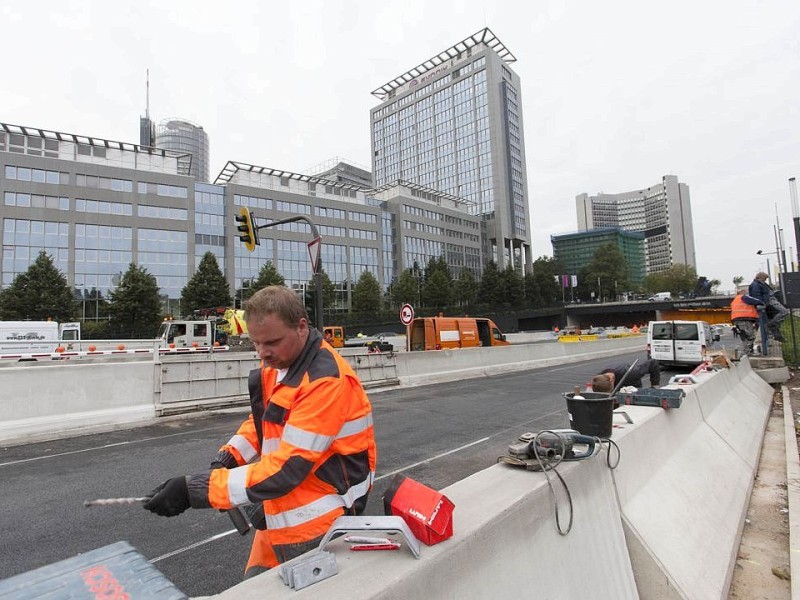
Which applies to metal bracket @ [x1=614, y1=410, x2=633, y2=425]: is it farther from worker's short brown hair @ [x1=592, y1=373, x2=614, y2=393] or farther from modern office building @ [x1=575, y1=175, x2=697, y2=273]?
modern office building @ [x1=575, y1=175, x2=697, y2=273]

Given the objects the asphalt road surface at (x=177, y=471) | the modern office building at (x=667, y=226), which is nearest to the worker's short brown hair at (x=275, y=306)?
the asphalt road surface at (x=177, y=471)

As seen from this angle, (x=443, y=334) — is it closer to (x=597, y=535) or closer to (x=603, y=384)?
(x=603, y=384)

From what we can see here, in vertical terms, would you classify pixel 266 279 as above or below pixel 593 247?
below

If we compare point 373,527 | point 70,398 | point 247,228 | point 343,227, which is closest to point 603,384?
point 373,527

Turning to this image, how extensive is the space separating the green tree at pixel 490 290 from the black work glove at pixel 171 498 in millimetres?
77875

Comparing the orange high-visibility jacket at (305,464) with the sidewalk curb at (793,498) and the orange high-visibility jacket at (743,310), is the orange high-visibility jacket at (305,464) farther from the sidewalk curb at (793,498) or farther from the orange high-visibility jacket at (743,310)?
the orange high-visibility jacket at (743,310)

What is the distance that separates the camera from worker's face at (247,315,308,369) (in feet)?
5.89

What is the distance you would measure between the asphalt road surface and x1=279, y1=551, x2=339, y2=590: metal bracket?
102cm

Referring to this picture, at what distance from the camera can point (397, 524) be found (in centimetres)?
156

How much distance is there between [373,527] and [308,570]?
0.88 feet

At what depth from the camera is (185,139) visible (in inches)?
5034

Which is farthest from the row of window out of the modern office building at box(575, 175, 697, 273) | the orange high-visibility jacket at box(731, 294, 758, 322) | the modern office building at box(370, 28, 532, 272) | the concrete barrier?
the modern office building at box(575, 175, 697, 273)

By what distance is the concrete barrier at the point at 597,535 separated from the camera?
1522 millimetres

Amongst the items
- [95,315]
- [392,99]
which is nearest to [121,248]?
[95,315]
